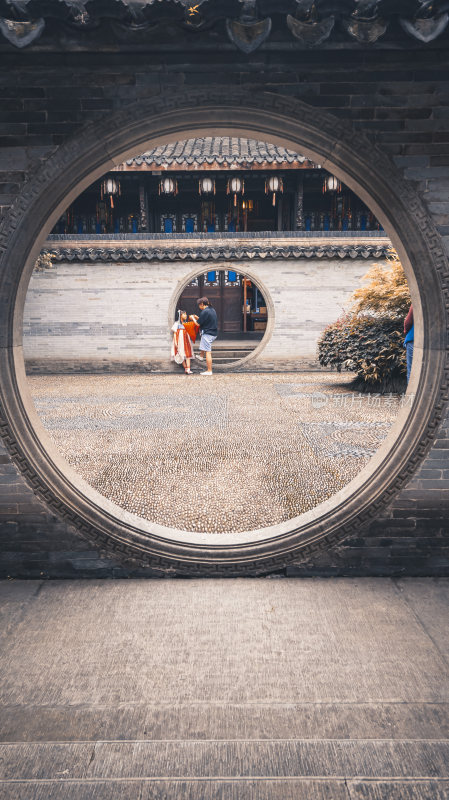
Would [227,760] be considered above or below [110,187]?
below

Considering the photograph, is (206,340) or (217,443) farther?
(206,340)

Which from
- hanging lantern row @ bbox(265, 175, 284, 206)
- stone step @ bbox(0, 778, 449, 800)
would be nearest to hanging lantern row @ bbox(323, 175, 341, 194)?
hanging lantern row @ bbox(265, 175, 284, 206)

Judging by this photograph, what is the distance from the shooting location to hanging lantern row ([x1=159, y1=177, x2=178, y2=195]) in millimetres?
13578

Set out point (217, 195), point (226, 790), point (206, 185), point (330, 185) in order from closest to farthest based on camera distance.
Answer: point (226, 790) → point (330, 185) → point (206, 185) → point (217, 195)

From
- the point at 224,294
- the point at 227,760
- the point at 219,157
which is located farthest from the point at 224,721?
the point at 224,294

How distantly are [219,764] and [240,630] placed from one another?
0.71 m

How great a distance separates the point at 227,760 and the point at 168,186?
46.4 feet

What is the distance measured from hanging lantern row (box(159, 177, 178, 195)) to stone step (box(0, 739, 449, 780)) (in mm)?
14000

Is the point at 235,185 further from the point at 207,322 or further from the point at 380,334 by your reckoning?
the point at 380,334

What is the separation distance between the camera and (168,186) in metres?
13.6

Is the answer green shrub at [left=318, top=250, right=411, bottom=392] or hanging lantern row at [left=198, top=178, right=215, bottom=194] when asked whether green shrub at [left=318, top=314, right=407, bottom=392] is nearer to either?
green shrub at [left=318, top=250, right=411, bottom=392]

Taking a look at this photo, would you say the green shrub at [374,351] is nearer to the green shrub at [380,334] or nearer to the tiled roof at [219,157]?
the green shrub at [380,334]

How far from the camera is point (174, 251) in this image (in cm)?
1241

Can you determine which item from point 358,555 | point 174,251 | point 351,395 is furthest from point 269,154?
point 358,555
